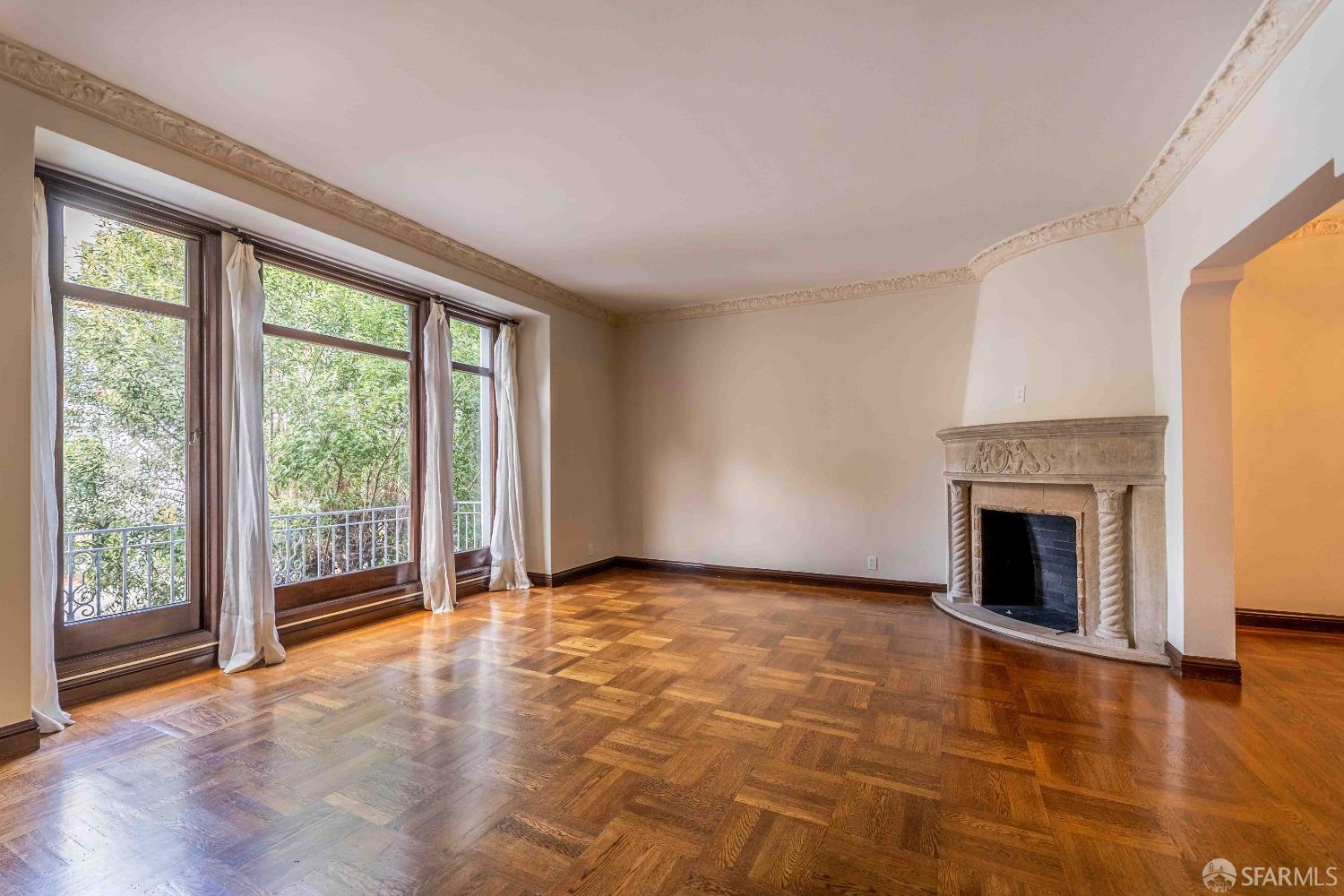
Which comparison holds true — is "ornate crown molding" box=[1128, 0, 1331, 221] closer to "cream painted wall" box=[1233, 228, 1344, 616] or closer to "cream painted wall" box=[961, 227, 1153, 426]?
"cream painted wall" box=[961, 227, 1153, 426]

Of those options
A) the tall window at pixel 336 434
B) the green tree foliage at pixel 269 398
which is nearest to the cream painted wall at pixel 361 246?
the green tree foliage at pixel 269 398

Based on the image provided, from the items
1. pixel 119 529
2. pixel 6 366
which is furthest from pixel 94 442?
pixel 6 366

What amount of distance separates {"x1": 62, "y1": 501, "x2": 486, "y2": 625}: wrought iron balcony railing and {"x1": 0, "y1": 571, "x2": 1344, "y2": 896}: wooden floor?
19.9 inches

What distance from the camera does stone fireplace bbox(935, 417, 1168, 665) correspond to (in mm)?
3459

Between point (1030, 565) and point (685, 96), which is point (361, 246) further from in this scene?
point (1030, 565)

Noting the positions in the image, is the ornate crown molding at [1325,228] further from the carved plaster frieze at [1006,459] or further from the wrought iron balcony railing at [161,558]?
the wrought iron balcony railing at [161,558]

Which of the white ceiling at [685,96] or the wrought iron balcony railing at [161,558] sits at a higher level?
the white ceiling at [685,96]

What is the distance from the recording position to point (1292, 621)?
392 centimetres

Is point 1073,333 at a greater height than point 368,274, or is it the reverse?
point 368,274

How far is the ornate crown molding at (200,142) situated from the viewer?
232 centimetres

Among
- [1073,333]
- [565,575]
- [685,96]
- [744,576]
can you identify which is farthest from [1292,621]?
[565,575]

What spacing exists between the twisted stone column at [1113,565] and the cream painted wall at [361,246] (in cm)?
443

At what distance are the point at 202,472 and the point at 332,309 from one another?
1.46m

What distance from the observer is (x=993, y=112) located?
2.69 metres
